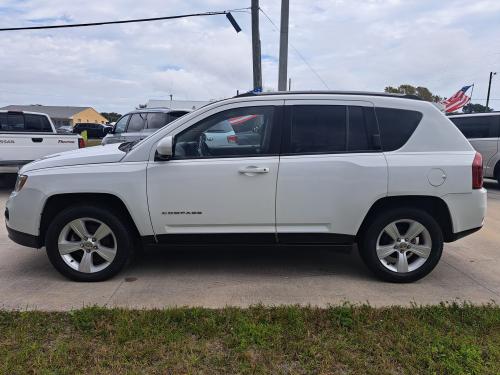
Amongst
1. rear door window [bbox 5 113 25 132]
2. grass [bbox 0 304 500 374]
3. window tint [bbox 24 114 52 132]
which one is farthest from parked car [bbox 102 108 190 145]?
grass [bbox 0 304 500 374]

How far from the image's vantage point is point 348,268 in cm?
475

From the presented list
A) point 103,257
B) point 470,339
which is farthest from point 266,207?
point 470,339

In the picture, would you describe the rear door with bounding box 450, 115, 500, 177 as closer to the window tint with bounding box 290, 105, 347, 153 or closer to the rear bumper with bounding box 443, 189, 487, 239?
the rear bumper with bounding box 443, 189, 487, 239

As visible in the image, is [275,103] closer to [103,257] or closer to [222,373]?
[103,257]

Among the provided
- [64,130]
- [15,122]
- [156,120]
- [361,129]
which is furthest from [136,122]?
[64,130]

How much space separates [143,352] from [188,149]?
1944 millimetres

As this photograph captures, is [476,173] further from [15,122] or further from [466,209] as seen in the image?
[15,122]

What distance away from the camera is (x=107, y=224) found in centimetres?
417

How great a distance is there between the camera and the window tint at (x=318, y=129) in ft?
13.7

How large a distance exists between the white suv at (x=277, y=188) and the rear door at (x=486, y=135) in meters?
7.53

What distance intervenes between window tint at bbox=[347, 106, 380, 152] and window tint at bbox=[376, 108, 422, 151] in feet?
0.26

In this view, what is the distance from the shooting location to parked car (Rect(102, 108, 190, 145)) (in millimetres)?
12500

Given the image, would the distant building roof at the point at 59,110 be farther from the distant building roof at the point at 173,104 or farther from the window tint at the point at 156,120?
the window tint at the point at 156,120

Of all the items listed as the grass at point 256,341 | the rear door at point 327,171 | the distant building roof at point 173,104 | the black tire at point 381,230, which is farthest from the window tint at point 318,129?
the distant building roof at point 173,104
